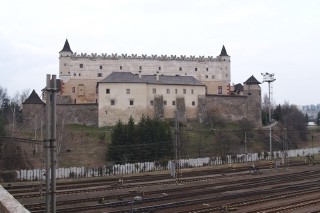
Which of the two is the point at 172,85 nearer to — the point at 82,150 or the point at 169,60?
the point at 169,60

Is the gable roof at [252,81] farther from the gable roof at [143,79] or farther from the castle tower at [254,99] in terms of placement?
the gable roof at [143,79]

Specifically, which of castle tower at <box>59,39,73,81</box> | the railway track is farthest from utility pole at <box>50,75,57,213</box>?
castle tower at <box>59,39,73,81</box>

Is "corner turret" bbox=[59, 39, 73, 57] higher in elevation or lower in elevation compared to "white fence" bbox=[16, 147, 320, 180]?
higher

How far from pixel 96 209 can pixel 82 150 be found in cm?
2979

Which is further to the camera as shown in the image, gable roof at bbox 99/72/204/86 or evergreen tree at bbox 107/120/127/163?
gable roof at bbox 99/72/204/86

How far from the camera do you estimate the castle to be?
62625 millimetres

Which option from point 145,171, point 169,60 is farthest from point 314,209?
point 169,60

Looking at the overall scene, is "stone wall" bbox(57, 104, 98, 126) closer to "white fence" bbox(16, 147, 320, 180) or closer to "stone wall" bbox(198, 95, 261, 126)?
"stone wall" bbox(198, 95, 261, 126)

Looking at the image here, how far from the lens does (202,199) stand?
20.7 meters

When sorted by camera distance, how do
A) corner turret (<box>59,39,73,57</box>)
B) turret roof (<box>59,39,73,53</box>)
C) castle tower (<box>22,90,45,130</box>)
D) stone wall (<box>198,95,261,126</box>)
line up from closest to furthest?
castle tower (<box>22,90,45,130</box>) → stone wall (<box>198,95,261,126</box>) → corner turret (<box>59,39,73,57</box>) → turret roof (<box>59,39,73,53</box>)

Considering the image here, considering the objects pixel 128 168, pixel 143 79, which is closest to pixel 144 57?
pixel 143 79

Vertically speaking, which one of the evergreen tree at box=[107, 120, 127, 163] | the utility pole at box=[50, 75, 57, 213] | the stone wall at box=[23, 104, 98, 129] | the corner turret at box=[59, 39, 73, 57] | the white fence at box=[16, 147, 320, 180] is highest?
the corner turret at box=[59, 39, 73, 57]

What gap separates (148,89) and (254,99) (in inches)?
728

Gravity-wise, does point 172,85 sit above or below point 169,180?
above
